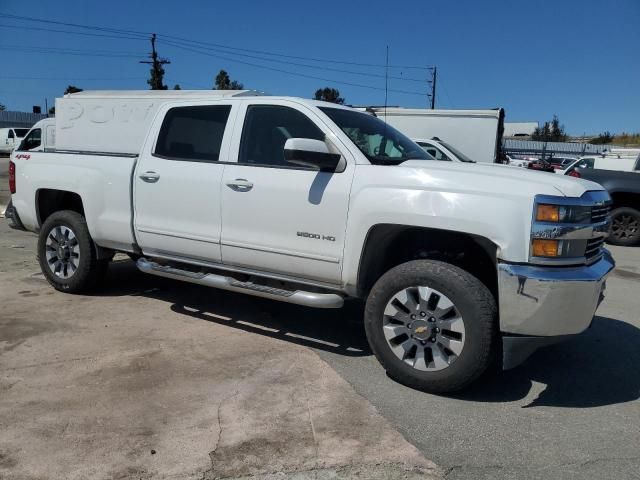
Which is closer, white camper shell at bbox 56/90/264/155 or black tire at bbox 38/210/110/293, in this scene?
black tire at bbox 38/210/110/293

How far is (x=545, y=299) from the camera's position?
A: 11.3 feet

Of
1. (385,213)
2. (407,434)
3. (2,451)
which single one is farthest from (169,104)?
(407,434)

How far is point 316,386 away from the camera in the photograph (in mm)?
3957

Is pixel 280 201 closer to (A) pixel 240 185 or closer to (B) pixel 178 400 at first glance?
(A) pixel 240 185

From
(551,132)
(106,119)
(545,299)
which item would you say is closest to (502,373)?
(545,299)

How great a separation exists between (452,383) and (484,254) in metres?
0.91

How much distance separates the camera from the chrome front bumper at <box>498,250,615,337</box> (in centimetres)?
344

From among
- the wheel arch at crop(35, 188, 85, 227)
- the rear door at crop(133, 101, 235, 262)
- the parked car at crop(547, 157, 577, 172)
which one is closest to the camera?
the rear door at crop(133, 101, 235, 262)

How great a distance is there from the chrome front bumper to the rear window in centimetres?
267

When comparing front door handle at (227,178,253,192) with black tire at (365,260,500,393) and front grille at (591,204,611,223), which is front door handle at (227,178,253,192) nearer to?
black tire at (365,260,500,393)

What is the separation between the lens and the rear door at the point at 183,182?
4848 millimetres

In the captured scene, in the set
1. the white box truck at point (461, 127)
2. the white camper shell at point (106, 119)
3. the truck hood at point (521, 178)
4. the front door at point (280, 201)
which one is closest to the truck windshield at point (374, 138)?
the front door at point (280, 201)

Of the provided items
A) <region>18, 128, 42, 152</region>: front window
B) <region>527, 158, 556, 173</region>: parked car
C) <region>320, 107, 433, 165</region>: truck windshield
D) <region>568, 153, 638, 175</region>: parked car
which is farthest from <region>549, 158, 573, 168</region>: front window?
<region>320, 107, 433, 165</region>: truck windshield

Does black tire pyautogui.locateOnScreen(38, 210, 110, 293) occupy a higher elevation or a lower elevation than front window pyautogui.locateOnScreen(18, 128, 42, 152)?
lower
